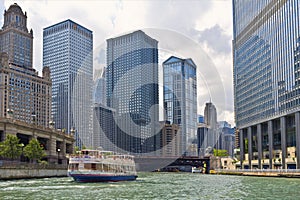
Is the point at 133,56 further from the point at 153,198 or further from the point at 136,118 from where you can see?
the point at 153,198

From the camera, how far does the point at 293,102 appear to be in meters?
136

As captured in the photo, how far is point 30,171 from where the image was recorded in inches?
4149

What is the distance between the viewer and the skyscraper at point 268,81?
138 meters

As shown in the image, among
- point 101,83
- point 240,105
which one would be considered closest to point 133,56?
point 101,83

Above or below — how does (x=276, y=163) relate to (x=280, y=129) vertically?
below

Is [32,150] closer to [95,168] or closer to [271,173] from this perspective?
[95,168]

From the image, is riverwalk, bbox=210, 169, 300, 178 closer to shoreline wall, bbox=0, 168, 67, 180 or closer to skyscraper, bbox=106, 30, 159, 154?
skyscraper, bbox=106, 30, 159, 154

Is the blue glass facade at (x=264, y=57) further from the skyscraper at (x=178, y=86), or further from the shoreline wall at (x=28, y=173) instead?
the shoreline wall at (x=28, y=173)

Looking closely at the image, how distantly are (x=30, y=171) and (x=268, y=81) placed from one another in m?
91.5

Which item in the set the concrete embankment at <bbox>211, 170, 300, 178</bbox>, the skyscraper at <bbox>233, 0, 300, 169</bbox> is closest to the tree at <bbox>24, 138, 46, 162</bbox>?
the concrete embankment at <bbox>211, 170, 300, 178</bbox>

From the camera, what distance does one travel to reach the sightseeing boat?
290ft

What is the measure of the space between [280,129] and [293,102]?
51.2ft

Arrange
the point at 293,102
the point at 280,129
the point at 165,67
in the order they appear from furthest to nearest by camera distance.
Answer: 1. the point at 280,129
2. the point at 293,102
3. the point at 165,67

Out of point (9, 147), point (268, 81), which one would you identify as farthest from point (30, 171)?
point (268, 81)
